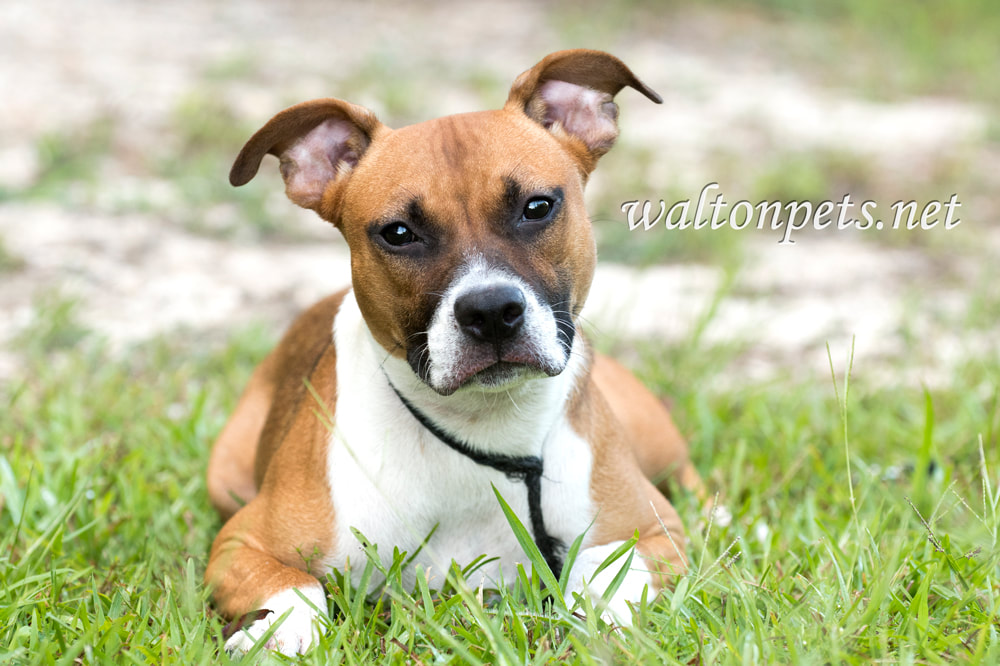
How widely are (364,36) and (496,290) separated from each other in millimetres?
10329

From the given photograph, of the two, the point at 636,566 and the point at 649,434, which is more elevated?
the point at 636,566

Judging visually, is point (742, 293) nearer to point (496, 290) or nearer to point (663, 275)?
point (663, 275)

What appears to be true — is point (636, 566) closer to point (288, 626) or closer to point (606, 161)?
point (288, 626)

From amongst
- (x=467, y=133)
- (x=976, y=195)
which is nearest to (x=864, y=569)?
(x=467, y=133)

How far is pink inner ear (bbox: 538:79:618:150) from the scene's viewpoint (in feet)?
11.5

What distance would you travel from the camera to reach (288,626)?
284 centimetres

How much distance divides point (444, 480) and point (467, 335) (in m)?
0.56

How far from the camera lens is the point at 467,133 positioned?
318cm

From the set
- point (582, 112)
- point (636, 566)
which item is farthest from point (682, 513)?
point (582, 112)

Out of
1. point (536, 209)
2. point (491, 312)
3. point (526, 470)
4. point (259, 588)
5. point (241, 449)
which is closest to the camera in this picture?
point (491, 312)

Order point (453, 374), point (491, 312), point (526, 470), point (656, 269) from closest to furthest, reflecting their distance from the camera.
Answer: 1. point (491, 312)
2. point (453, 374)
3. point (526, 470)
4. point (656, 269)

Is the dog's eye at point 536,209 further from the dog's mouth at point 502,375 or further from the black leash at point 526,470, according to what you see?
the black leash at point 526,470

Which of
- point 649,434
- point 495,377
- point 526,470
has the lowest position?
point 649,434

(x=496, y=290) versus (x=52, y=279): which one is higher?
(x=496, y=290)
